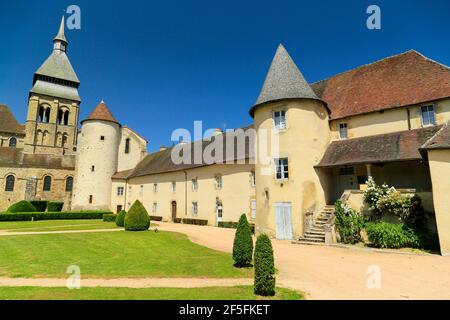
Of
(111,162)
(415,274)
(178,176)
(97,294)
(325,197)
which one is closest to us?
(97,294)

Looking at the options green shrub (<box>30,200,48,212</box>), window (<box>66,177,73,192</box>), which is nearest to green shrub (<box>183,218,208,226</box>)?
green shrub (<box>30,200,48,212</box>)

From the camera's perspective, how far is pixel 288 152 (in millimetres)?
16328

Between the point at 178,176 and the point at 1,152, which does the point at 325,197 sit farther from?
the point at 1,152

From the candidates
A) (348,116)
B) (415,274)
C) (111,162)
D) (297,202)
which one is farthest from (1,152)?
(415,274)

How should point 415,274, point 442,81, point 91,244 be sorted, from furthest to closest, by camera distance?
1. point 442,81
2. point 91,244
3. point 415,274

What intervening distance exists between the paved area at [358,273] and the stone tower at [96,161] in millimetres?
28033

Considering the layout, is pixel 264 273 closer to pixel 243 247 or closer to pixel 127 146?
pixel 243 247

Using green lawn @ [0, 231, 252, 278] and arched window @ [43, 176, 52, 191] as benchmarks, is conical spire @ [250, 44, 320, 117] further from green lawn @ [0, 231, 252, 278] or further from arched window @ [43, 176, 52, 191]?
arched window @ [43, 176, 52, 191]

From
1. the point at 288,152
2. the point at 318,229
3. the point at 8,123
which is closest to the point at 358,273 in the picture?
the point at 318,229

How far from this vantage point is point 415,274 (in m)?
8.16

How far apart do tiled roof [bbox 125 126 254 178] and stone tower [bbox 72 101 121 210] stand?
3432mm

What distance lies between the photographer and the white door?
1579cm

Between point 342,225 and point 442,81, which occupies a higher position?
point 442,81
